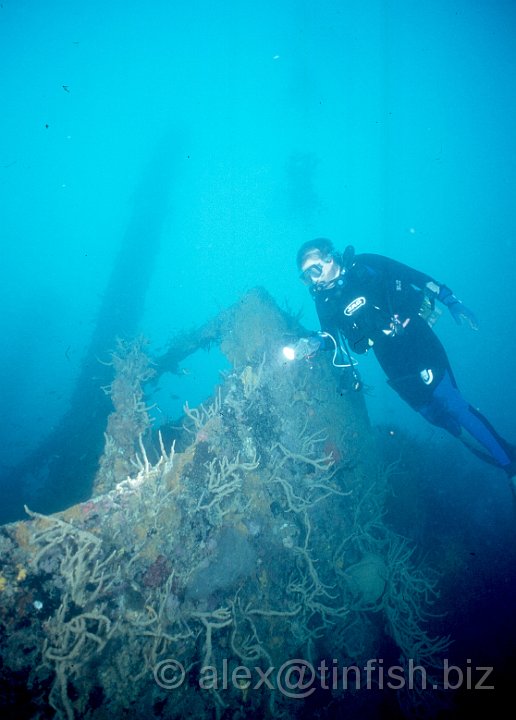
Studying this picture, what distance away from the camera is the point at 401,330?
6.41 m

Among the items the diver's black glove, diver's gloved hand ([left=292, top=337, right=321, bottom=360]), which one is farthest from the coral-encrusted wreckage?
the diver's black glove

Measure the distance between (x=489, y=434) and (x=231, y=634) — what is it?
5510mm

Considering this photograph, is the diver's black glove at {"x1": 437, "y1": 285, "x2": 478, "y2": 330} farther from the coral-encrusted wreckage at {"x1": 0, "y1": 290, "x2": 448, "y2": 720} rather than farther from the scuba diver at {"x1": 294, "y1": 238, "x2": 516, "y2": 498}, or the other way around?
the coral-encrusted wreckage at {"x1": 0, "y1": 290, "x2": 448, "y2": 720}

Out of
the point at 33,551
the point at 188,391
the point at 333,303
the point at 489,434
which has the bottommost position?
the point at 188,391

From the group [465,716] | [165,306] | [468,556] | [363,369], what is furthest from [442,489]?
[165,306]

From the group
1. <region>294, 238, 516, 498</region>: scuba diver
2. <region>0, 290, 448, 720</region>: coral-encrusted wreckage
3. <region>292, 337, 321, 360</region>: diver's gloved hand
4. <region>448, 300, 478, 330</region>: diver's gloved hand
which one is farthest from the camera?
<region>294, 238, 516, 498</region>: scuba diver

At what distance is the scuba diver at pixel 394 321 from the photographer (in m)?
6.33

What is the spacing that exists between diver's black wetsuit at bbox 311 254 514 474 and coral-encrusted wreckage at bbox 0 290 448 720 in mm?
968

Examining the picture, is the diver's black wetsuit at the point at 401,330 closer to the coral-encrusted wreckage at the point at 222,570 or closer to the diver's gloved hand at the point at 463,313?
the diver's gloved hand at the point at 463,313

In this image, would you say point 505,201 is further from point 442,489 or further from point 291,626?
point 291,626

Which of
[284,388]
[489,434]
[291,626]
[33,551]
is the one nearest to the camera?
[33,551]

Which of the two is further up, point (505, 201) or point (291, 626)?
point (291, 626)

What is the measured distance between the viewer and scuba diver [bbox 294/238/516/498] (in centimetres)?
633

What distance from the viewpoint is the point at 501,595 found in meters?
8.83
